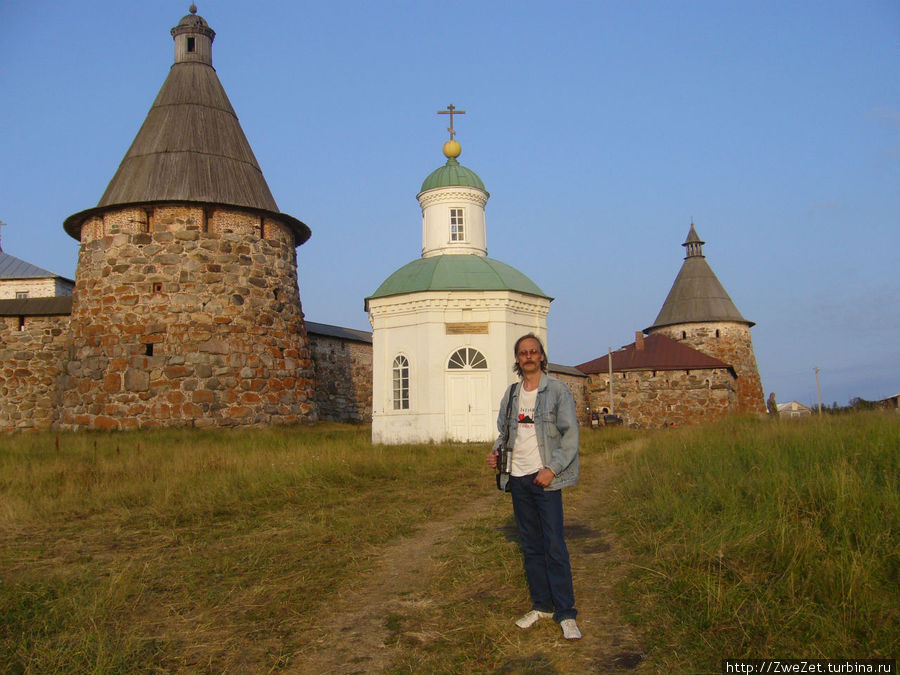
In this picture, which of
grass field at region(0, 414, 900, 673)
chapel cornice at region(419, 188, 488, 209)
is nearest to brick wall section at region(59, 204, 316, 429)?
chapel cornice at region(419, 188, 488, 209)

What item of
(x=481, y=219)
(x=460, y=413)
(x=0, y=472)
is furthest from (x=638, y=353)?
(x=0, y=472)

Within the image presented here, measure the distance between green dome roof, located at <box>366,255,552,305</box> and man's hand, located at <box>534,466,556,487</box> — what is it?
12.8 meters

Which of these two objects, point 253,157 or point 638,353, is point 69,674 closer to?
point 253,157

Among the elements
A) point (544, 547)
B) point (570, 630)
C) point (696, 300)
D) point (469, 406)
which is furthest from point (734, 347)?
point (570, 630)

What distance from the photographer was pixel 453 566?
17.6 ft

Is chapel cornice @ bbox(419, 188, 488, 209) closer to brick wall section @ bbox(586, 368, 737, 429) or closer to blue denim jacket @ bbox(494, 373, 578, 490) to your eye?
blue denim jacket @ bbox(494, 373, 578, 490)

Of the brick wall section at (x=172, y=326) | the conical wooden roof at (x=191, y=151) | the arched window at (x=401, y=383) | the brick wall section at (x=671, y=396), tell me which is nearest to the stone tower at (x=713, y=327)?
the brick wall section at (x=671, y=396)

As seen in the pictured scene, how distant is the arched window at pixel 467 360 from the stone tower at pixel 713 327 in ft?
85.4

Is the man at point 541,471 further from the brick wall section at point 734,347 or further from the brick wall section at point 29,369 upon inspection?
the brick wall section at point 734,347

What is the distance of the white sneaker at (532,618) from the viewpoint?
13.2 ft

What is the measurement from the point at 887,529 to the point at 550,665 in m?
2.40

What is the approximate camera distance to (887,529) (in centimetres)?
440

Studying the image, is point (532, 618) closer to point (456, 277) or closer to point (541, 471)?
point (541, 471)

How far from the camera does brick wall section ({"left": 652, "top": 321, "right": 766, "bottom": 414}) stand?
39125 millimetres
